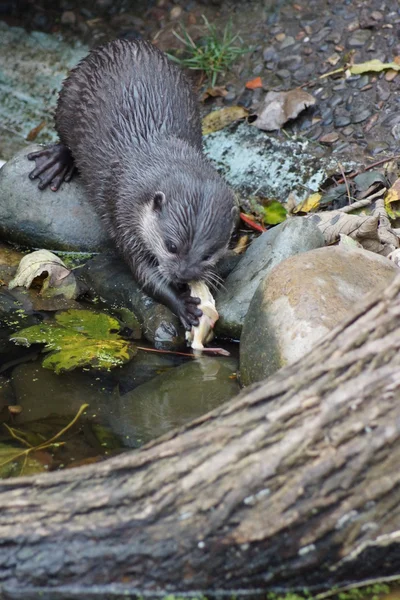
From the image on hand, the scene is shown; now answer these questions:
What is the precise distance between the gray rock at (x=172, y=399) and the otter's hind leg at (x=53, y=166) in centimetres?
153

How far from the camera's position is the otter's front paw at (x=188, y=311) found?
3676mm

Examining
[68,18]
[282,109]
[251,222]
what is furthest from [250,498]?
[68,18]

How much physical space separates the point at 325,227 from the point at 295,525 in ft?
7.19

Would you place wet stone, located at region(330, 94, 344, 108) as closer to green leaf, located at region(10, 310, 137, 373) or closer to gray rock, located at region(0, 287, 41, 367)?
green leaf, located at region(10, 310, 137, 373)

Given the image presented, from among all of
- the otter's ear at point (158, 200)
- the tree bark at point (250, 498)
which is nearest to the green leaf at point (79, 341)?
the otter's ear at point (158, 200)

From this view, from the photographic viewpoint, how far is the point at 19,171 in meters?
4.58

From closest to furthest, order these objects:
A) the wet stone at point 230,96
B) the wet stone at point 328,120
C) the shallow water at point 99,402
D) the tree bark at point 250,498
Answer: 1. the tree bark at point 250,498
2. the shallow water at point 99,402
3. the wet stone at point 328,120
4. the wet stone at point 230,96

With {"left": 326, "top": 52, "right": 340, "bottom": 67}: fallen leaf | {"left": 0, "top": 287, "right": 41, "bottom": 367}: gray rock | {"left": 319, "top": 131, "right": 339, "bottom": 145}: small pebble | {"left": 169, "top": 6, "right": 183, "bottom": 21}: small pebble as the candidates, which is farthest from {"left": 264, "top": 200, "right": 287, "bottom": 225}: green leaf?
{"left": 169, "top": 6, "right": 183, "bottom": 21}: small pebble

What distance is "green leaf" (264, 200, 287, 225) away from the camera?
446 cm

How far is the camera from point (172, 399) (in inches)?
130

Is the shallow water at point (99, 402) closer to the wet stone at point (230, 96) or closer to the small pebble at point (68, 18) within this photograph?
the wet stone at point (230, 96)

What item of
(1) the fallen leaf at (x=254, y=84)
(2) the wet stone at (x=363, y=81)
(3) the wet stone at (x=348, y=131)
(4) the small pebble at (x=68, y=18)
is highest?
(4) the small pebble at (x=68, y=18)

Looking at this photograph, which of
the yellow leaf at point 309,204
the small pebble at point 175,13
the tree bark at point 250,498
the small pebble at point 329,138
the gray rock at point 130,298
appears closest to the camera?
the tree bark at point 250,498

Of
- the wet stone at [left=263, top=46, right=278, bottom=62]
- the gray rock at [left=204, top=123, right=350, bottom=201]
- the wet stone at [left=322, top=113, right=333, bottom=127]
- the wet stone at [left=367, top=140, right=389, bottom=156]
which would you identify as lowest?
the gray rock at [left=204, top=123, right=350, bottom=201]
